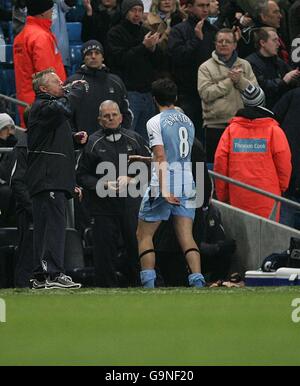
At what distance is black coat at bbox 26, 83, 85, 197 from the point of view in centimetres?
1457

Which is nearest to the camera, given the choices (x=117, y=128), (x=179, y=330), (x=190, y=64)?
(x=179, y=330)

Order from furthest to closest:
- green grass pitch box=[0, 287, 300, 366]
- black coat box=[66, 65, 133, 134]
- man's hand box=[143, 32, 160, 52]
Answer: man's hand box=[143, 32, 160, 52], black coat box=[66, 65, 133, 134], green grass pitch box=[0, 287, 300, 366]

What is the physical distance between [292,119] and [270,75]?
92 cm

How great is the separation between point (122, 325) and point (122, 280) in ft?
14.1

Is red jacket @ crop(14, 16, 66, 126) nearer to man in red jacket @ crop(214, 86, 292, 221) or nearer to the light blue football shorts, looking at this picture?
man in red jacket @ crop(214, 86, 292, 221)

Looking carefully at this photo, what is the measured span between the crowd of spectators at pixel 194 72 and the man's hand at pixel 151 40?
19 mm

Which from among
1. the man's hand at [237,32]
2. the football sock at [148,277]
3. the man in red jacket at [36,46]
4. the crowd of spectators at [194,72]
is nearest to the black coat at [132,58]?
the crowd of spectators at [194,72]

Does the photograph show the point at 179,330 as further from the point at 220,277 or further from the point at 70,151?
the point at 220,277

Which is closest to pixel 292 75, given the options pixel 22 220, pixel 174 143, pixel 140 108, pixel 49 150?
pixel 140 108

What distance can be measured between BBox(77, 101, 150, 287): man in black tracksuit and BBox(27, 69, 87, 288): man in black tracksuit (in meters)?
0.83

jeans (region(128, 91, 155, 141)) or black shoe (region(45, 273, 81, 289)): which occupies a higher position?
jeans (region(128, 91, 155, 141))

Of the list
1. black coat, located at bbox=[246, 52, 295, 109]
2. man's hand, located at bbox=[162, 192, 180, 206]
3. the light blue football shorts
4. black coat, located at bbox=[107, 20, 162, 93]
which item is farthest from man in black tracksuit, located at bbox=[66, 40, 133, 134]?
man's hand, located at bbox=[162, 192, 180, 206]

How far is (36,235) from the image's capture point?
14.7m
